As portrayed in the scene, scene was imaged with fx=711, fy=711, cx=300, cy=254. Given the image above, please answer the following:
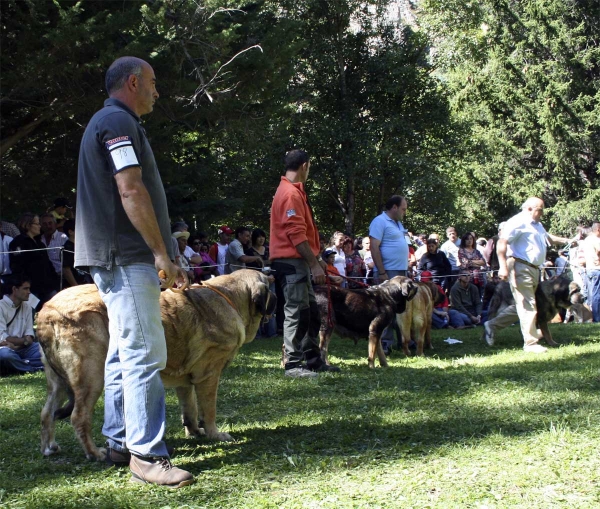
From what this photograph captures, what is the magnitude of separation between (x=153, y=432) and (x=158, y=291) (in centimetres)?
79

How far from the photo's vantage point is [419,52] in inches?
1072

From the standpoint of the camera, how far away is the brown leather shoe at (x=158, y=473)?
384cm

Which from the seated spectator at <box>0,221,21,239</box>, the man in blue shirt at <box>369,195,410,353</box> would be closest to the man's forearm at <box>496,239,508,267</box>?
the man in blue shirt at <box>369,195,410,353</box>

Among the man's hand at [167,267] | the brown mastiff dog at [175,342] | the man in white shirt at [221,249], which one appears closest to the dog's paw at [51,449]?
the brown mastiff dog at [175,342]

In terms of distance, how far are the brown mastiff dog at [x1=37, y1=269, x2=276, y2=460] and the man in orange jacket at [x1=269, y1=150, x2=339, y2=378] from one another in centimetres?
206

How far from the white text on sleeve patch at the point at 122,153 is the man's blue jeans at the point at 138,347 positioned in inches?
22.2

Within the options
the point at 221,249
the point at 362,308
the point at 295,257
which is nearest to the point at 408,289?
the point at 362,308

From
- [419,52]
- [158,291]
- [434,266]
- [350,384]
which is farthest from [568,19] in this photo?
[158,291]

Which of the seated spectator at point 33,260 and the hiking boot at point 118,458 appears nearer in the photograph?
the hiking boot at point 118,458

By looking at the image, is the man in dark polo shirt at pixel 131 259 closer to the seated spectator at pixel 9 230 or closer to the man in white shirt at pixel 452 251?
the seated spectator at pixel 9 230

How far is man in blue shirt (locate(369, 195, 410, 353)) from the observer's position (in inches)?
378

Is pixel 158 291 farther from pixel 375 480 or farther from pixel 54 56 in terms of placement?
pixel 54 56

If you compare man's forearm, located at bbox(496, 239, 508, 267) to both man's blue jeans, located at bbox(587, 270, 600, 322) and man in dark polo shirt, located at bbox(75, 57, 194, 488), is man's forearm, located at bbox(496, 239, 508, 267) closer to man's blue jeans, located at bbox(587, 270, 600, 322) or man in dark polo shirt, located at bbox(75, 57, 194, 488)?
man in dark polo shirt, located at bbox(75, 57, 194, 488)

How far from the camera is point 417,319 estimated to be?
33.3 ft
